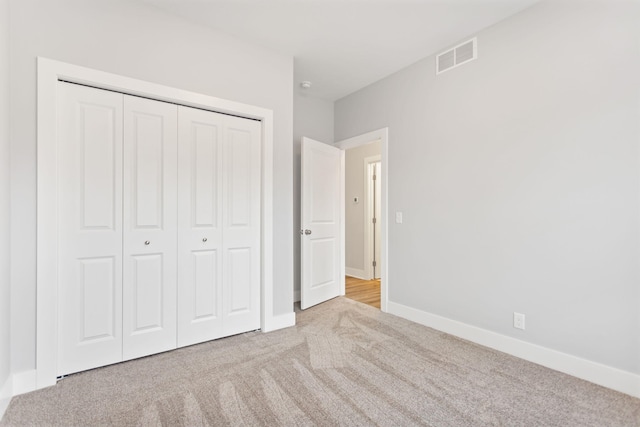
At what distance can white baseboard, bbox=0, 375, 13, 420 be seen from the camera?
168cm

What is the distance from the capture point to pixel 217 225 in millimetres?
2719

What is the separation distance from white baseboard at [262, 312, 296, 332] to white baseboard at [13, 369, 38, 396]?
1591 millimetres

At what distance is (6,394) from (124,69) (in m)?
2.15

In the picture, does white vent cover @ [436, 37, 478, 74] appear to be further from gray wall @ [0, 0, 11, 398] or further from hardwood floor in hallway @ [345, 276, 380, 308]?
gray wall @ [0, 0, 11, 398]

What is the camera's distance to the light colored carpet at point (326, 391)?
5.49 ft

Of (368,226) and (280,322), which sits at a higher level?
(368,226)

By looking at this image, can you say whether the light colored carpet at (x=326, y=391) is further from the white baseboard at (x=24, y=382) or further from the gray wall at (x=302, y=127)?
the gray wall at (x=302, y=127)

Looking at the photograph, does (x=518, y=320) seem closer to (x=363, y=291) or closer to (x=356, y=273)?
(x=363, y=291)

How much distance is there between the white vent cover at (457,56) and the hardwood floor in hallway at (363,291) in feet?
8.85

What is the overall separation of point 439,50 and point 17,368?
407 centimetres

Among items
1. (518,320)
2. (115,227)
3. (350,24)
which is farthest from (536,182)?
(115,227)

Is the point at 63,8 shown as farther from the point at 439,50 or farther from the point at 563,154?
the point at 563,154

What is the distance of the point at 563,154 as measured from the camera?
220cm

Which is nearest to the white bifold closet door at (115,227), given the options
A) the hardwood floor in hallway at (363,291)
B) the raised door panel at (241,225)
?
the raised door panel at (241,225)
